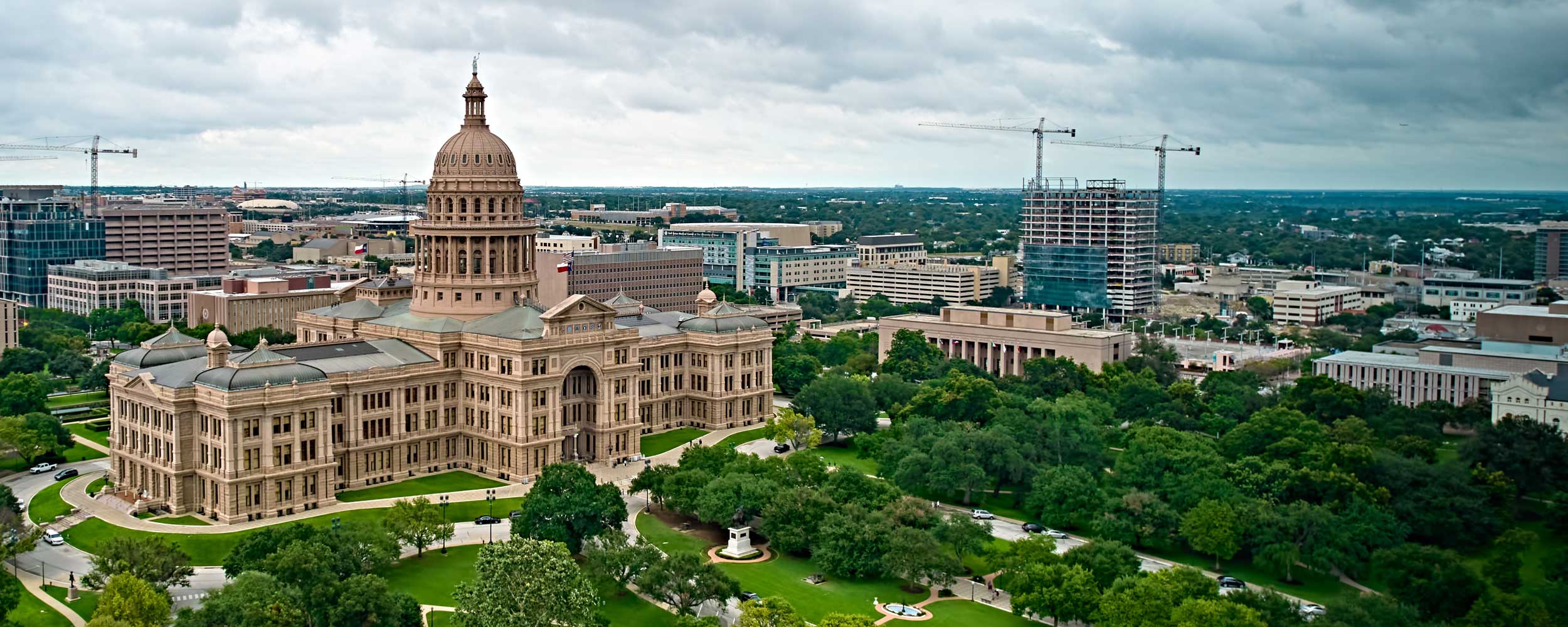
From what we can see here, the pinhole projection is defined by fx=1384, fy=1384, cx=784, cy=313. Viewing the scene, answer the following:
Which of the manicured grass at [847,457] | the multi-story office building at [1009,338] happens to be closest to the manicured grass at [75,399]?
the manicured grass at [847,457]

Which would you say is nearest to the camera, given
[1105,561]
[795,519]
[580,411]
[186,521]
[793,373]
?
[1105,561]

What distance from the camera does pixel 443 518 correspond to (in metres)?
94.8

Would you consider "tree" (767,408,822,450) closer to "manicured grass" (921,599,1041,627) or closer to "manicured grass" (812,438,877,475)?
"manicured grass" (812,438,877,475)

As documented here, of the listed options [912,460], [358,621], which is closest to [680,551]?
[358,621]

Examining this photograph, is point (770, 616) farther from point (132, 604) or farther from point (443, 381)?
point (443, 381)

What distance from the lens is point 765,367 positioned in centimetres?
13650

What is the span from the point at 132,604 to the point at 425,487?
36.4 meters

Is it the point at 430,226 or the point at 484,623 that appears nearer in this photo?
the point at 484,623

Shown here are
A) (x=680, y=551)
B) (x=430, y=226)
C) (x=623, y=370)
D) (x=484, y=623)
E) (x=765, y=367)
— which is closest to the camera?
(x=484, y=623)

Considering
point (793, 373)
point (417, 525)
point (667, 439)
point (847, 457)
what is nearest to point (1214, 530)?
point (847, 457)

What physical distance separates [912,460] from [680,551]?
28175 mm

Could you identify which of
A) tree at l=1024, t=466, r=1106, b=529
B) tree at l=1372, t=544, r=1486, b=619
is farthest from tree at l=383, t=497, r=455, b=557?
tree at l=1372, t=544, r=1486, b=619

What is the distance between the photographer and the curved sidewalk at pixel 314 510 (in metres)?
93.9

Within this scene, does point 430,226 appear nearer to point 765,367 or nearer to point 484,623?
point 765,367
